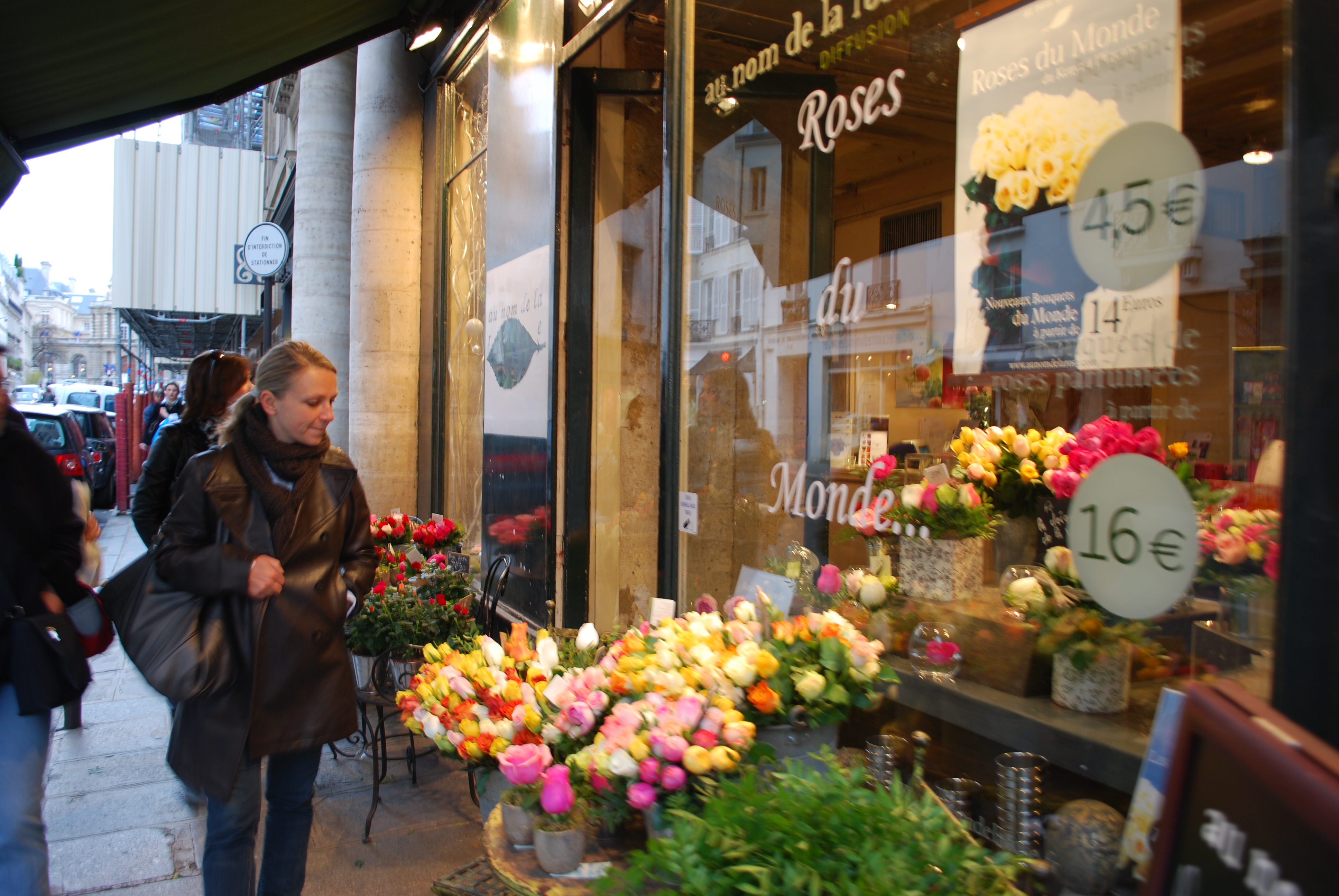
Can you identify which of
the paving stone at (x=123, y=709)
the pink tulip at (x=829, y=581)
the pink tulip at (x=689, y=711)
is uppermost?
the pink tulip at (x=829, y=581)

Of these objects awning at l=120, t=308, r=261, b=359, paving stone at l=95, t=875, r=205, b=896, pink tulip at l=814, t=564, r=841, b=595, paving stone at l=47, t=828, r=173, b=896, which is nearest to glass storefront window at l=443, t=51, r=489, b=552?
paving stone at l=47, t=828, r=173, b=896

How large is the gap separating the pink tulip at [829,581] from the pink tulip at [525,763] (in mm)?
1027

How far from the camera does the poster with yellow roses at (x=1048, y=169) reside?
1.70 m

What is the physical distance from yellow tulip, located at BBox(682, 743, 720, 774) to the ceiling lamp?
229 inches

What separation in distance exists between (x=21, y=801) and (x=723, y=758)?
1976 mm

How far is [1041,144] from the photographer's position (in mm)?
1942

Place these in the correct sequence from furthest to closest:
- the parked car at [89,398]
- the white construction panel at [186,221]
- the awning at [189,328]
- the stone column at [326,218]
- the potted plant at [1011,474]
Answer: the awning at [189,328]
the parked car at [89,398]
the white construction panel at [186,221]
the stone column at [326,218]
the potted plant at [1011,474]

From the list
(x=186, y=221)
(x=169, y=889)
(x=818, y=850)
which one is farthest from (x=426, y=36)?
(x=186, y=221)

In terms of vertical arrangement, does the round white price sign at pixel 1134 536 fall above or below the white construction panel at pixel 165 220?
below

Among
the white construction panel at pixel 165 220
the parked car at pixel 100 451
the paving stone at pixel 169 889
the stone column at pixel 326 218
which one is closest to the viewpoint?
the paving stone at pixel 169 889

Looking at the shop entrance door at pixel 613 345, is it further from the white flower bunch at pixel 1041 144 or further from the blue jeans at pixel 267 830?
→ the white flower bunch at pixel 1041 144

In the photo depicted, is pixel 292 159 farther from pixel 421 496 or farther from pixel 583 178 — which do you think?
Answer: pixel 583 178

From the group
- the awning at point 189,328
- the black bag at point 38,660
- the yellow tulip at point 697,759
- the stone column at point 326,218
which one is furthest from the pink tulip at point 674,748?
the awning at point 189,328

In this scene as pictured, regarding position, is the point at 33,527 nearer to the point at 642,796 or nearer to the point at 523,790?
the point at 523,790
